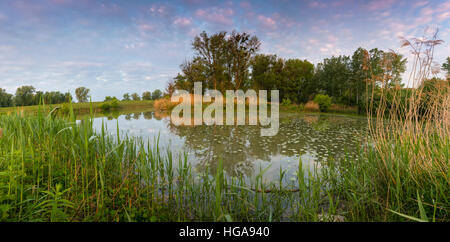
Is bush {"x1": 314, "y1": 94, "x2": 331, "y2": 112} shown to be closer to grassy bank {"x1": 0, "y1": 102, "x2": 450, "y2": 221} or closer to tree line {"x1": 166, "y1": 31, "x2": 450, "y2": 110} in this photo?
tree line {"x1": 166, "y1": 31, "x2": 450, "y2": 110}

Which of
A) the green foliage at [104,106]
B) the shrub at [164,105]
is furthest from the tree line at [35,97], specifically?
the shrub at [164,105]

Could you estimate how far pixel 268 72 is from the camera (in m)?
34.2

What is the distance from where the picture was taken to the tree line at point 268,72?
2483cm

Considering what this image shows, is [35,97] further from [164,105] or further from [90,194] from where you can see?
[164,105]

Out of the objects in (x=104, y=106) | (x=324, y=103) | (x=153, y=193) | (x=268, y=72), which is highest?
(x=268, y=72)

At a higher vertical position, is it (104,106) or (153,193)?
(104,106)

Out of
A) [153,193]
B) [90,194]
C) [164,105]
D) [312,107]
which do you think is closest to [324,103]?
[312,107]

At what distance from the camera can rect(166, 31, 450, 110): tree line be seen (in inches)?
977

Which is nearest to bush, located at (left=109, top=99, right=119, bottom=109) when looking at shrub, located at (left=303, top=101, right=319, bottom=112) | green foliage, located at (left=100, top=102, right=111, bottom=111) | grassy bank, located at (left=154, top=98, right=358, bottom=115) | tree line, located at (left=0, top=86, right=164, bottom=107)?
green foliage, located at (left=100, top=102, right=111, bottom=111)

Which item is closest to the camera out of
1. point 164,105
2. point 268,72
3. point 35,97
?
point 35,97

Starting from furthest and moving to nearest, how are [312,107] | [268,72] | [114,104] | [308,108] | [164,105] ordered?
[268,72] → [114,104] → [308,108] → [312,107] → [164,105]

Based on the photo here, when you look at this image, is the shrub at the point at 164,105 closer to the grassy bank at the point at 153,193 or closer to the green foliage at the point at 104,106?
the green foliage at the point at 104,106
